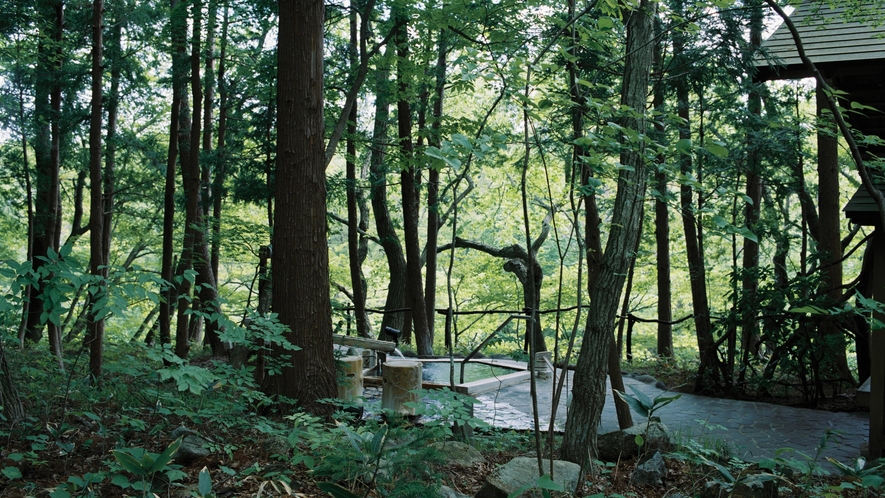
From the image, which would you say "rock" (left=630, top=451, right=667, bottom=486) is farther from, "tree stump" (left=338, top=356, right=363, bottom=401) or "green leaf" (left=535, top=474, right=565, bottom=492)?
"tree stump" (left=338, top=356, right=363, bottom=401)

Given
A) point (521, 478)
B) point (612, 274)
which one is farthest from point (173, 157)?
point (521, 478)

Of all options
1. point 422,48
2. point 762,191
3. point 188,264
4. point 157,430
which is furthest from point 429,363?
point 762,191

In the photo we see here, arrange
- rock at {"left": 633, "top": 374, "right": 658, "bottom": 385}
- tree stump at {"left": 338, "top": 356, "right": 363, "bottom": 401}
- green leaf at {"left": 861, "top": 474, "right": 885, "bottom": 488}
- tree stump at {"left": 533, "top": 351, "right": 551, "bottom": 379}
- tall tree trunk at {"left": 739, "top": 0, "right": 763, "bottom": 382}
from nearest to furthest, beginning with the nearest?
green leaf at {"left": 861, "top": 474, "right": 885, "bottom": 488} < tree stump at {"left": 338, "top": 356, "right": 363, "bottom": 401} < tall tree trunk at {"left": 739, "top": 0, "right": 763, "bottom": 382} < tree stump at {"left": 533, "top": 351, "right": 551, "bottom": 379} < rock at {"left": 633, "top": 374, "right": 658, "bottom": 385}

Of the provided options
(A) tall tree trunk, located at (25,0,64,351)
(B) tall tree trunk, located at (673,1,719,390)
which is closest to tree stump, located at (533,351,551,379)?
(B) tall tree trunk, located at (673,1,719,390)

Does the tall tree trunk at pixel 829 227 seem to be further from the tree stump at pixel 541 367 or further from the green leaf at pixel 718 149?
the green leaf at pixel 718 149

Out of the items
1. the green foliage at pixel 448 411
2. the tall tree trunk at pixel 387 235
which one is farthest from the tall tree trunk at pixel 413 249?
the green foliage at pixel 448 411

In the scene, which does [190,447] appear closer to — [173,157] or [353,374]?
[353,374]

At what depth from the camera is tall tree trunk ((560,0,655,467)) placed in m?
4.50

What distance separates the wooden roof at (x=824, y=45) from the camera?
6859 mm

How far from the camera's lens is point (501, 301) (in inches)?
750

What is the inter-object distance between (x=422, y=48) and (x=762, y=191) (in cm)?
786

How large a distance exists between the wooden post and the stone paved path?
0.87ft

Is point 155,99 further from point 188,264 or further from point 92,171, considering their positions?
point 92,171

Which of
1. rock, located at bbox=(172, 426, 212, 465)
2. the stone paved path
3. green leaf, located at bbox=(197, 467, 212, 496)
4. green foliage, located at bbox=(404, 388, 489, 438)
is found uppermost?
green foliage, located at bbox=(404, 388, 489, 438)
